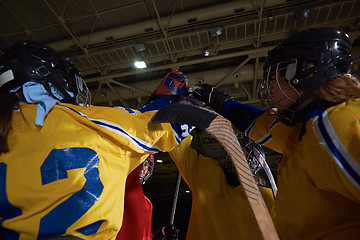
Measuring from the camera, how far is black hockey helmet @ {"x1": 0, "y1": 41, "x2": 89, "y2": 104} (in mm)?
1099

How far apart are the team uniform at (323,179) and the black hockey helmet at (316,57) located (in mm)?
299

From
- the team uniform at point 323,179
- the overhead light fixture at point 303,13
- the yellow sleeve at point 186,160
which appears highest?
the overhead light fixture at point 303,13

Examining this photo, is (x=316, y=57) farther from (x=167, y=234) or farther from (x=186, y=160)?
(x=167, y=234)

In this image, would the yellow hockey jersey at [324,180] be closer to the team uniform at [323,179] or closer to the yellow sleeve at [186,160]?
the team uniform at [323,179]

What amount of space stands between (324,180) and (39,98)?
144 centimetres

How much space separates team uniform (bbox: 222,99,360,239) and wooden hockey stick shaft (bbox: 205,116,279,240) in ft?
0.79

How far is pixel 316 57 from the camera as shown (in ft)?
4.06

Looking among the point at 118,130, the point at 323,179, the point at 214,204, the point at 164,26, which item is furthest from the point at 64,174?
the point at 164,26

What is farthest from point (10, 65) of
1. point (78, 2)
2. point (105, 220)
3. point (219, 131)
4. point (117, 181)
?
point (78, 2)

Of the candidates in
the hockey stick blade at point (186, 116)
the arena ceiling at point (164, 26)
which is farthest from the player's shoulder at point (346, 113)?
the arena ceiling at point (164, 26)

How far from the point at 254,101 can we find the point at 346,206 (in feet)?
19.5

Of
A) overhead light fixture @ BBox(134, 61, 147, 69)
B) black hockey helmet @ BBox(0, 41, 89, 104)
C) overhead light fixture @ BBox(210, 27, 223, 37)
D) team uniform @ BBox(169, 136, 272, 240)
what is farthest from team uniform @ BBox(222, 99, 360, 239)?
overhead light fixture @ BBox(134, 61, 147, 69)

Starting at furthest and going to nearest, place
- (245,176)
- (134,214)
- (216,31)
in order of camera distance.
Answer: (216,31) < (134,214) < (245,176)

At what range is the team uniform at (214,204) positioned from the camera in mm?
1742
